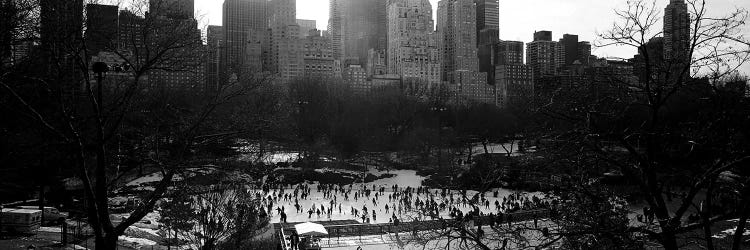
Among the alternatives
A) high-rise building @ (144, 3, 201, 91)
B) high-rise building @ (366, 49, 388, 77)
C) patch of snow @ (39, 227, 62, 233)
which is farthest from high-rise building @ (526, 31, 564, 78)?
high-rise building @ (144, 3, 201, 91)

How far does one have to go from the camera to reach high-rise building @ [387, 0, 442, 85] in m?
A: 143

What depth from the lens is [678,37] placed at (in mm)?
4734

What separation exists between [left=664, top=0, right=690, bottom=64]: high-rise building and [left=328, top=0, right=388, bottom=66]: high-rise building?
17865 centimetres

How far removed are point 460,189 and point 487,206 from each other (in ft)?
85.3

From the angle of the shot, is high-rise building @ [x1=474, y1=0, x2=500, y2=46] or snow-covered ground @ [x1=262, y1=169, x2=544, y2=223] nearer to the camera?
snow-covered ground @ [x1=262, y1=169, x2=544, y2=223]

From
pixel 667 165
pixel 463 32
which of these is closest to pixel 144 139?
pixel 667 165

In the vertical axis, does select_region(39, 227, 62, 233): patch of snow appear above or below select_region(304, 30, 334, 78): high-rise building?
below

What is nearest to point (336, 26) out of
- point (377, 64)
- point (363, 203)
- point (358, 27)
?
point (358, 27)

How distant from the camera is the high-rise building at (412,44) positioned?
5630 inches

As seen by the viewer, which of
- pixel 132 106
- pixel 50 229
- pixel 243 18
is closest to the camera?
pixel 132 106

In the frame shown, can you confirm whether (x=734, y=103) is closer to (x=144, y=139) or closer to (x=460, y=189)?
(x=460, y=189)

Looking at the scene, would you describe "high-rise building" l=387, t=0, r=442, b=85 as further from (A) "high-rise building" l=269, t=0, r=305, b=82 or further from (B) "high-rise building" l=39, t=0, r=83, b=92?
(B) "high-rise building" l=39, t=0, r=83, b=92

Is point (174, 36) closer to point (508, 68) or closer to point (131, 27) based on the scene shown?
point (131, 27)

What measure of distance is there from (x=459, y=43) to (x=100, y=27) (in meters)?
152
